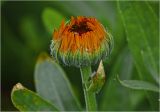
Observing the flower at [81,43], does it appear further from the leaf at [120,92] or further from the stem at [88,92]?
the leaf at [120,92]

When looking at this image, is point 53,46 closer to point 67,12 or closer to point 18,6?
point 67,12

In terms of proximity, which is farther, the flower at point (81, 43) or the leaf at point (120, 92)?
the leaf at point (120, 92)

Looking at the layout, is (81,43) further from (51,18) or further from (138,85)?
(51,18)

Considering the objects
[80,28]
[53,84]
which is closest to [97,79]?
[80,28]

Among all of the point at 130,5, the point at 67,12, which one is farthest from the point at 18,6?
the point at 130,5

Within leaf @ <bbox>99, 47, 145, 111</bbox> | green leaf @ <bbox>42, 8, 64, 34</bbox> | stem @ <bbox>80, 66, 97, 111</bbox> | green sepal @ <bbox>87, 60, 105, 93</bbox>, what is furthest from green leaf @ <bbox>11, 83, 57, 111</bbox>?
green leaf @ <bbox>42, 8, 64, 34</bbox>

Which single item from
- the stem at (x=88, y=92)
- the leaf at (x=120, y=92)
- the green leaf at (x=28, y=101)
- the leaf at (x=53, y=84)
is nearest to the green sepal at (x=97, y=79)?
the stem at (x=88, y=92)
